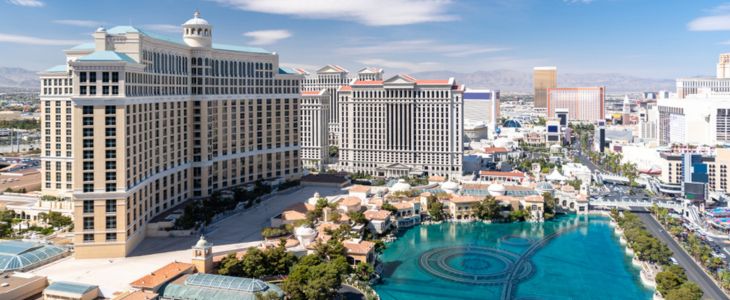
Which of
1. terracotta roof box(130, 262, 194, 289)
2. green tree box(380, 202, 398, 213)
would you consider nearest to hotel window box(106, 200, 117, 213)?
terracotta roof box(130, 262, 194, 289)

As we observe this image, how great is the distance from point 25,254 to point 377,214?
31811mm

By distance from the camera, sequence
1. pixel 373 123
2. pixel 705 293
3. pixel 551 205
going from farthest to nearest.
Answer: pixel 373 123 → pixel 551 205 → pixel 705 293

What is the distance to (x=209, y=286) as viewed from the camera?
35.1 m

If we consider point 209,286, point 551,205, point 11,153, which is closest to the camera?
point 209,286

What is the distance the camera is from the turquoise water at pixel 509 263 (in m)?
→ 42.3

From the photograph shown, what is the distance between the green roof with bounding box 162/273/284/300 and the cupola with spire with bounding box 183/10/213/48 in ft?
105

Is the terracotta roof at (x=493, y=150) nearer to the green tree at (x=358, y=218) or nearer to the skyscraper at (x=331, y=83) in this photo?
the skyscraper at (x=331, y=83)

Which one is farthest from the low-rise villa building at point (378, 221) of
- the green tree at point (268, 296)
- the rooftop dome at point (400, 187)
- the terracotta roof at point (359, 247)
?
the green tree at point (268, 296)

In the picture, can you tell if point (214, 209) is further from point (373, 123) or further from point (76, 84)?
point (373, 123)

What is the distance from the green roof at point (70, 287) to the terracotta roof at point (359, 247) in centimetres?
1913

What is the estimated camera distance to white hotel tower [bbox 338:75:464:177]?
3391 inches

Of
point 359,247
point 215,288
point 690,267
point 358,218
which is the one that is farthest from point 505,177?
point 215,288

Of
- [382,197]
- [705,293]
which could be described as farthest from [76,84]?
[705,293]

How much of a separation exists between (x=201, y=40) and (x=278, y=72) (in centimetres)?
1287
